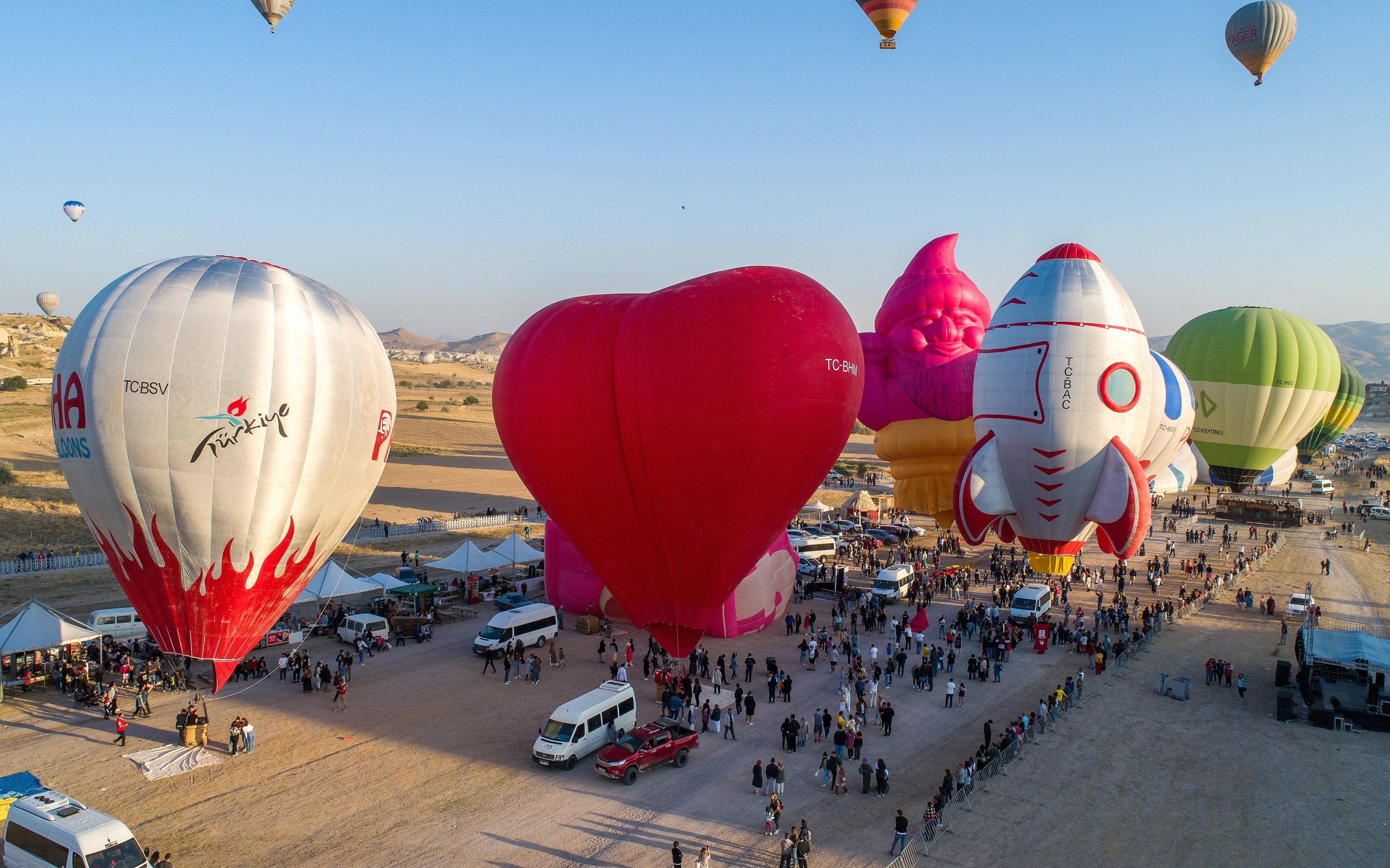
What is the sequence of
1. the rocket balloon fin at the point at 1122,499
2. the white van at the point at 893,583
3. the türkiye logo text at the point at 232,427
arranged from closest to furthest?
1. the türkiye logo text at the point at 232,427
2. the rocket balloon fin at the point at 1122,499
3. the white van at the point at 893,583

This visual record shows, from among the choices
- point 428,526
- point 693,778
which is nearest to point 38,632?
point 693,778

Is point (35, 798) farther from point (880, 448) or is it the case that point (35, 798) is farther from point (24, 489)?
point (24, 489)

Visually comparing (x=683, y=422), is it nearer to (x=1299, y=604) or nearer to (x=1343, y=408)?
(x=1299, y=604)

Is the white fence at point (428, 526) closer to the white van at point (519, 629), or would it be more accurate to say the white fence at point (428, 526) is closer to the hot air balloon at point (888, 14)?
the white van at point (519, 629)

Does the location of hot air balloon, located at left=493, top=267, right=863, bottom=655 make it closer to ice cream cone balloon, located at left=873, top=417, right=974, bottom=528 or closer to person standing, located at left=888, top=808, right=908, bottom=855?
person standing, located at left=888, top=808, right=908, bottom=855

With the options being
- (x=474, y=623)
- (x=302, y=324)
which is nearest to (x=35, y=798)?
(x=302, y=324)

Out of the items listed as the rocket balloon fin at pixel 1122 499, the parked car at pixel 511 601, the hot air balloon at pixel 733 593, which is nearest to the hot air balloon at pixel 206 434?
the hot air balloon at pixel 733 593
